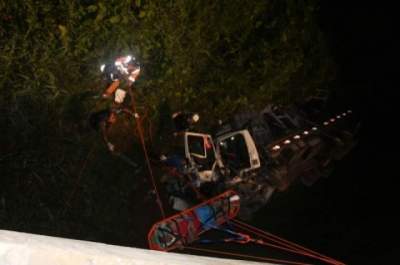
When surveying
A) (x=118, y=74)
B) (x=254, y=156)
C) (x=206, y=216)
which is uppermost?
(x=118, y=74)

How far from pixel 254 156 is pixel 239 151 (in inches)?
15.8

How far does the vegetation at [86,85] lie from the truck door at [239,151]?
1.25 m

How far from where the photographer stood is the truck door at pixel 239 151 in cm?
912

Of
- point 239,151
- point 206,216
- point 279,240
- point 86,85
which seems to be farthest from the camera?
point 279,240

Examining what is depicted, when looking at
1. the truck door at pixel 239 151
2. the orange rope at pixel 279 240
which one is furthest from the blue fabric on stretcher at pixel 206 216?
the truck door at pixel 239 151

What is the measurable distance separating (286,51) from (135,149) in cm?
591

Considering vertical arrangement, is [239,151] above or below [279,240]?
above

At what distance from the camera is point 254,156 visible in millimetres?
9141

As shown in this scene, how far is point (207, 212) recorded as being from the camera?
8.38 m

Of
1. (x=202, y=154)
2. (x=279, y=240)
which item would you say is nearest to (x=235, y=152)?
(x=202, y=154)

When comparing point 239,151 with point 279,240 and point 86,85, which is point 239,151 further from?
point 86,85

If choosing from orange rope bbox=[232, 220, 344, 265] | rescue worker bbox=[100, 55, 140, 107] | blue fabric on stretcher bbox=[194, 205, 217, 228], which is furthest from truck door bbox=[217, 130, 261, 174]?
rescue worker bbox=[100, 55, 140, 107]

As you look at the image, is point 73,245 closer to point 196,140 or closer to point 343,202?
point 196,140

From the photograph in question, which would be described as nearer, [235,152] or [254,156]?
[254,156]
